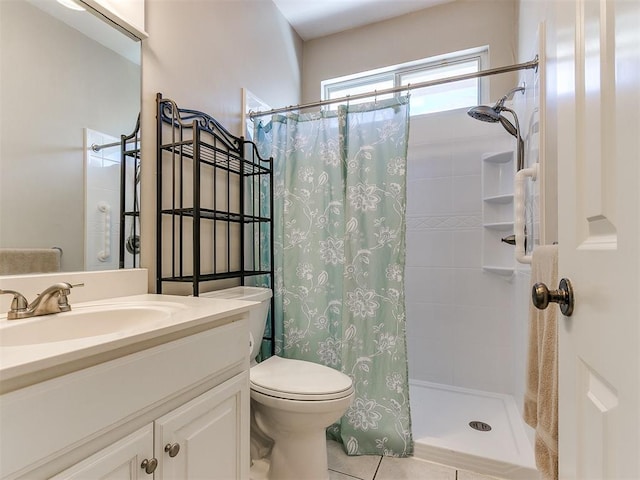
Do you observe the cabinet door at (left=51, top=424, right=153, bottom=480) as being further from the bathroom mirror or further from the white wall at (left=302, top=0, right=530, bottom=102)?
the white wall at (left=302, top=0, right=530, bottom=102)

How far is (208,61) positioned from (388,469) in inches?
84.3

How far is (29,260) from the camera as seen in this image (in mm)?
963

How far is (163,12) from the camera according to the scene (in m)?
1.39

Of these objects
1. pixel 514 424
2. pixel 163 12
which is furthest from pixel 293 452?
pixel 163 12

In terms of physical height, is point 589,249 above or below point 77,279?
above

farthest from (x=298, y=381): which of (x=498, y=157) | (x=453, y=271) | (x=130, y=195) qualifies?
(x=498, y=157)

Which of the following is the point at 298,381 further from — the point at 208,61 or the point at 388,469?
the point at 208,61

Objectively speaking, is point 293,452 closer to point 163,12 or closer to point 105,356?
point 105,356

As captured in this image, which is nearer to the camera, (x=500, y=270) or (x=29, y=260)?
(x=29, y=260)

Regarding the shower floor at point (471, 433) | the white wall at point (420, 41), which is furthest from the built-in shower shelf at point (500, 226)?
the shower floor at point (471, 433)

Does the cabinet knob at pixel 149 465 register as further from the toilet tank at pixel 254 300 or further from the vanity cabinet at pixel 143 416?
the toilet tank at pixel 254 300

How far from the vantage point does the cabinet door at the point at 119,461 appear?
590 millimetres

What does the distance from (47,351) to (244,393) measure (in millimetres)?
586

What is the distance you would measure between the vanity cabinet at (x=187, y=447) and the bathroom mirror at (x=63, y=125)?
0.65 meters
